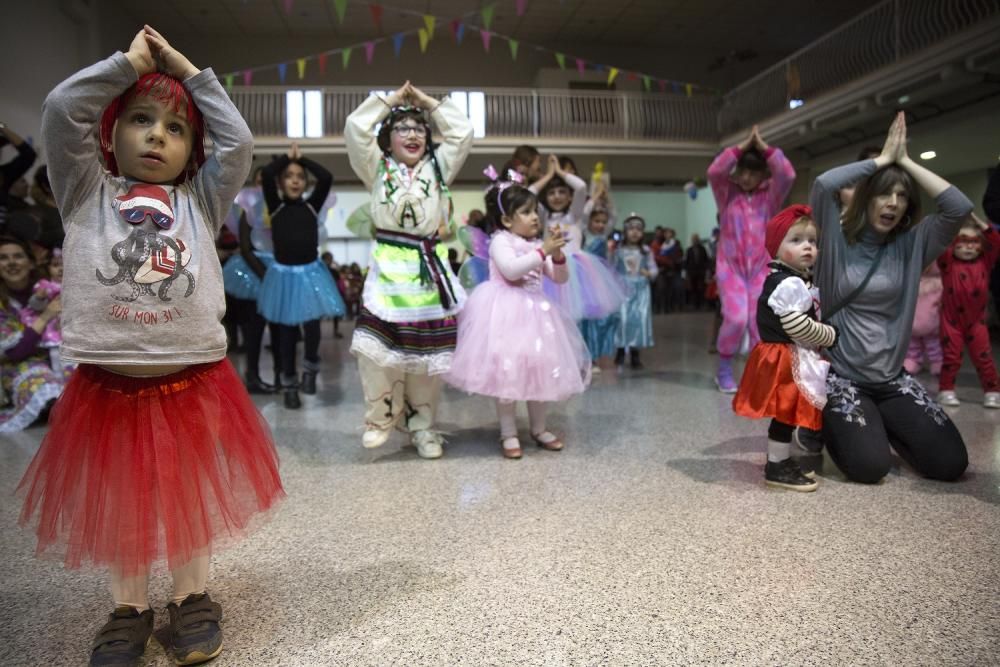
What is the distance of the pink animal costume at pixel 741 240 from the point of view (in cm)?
403

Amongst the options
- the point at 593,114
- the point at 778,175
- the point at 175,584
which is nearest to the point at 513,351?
the point at 175,584

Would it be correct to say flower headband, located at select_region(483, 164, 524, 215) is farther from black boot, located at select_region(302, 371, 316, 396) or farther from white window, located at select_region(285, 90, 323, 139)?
white window, located at select_region(285, 90, 323, 139)

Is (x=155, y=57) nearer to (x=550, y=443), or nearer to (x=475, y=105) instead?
(x=550, y=443)

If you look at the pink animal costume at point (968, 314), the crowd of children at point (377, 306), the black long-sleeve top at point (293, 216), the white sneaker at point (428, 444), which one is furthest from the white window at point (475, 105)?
the white sneaker at point (428, 444)

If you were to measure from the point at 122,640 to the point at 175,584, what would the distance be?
0.15 metres

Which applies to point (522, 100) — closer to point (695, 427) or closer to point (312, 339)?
point (312, 339)

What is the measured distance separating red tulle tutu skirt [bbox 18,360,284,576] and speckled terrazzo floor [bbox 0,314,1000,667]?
0.28m

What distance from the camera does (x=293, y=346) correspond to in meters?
4.43

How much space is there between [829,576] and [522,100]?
1174 cm

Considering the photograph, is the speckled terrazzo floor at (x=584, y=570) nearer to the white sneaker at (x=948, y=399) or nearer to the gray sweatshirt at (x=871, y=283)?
the gray sweatshirt at (x=871, y=283)

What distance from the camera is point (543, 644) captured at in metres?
1.38

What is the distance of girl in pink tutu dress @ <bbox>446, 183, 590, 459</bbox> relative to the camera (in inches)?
107

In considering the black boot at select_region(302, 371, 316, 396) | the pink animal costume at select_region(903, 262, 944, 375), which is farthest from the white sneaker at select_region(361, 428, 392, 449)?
Result: the pink animal costume at select_region(903, 262, 944, 375)

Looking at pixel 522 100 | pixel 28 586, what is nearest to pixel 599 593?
pixel 28 586
